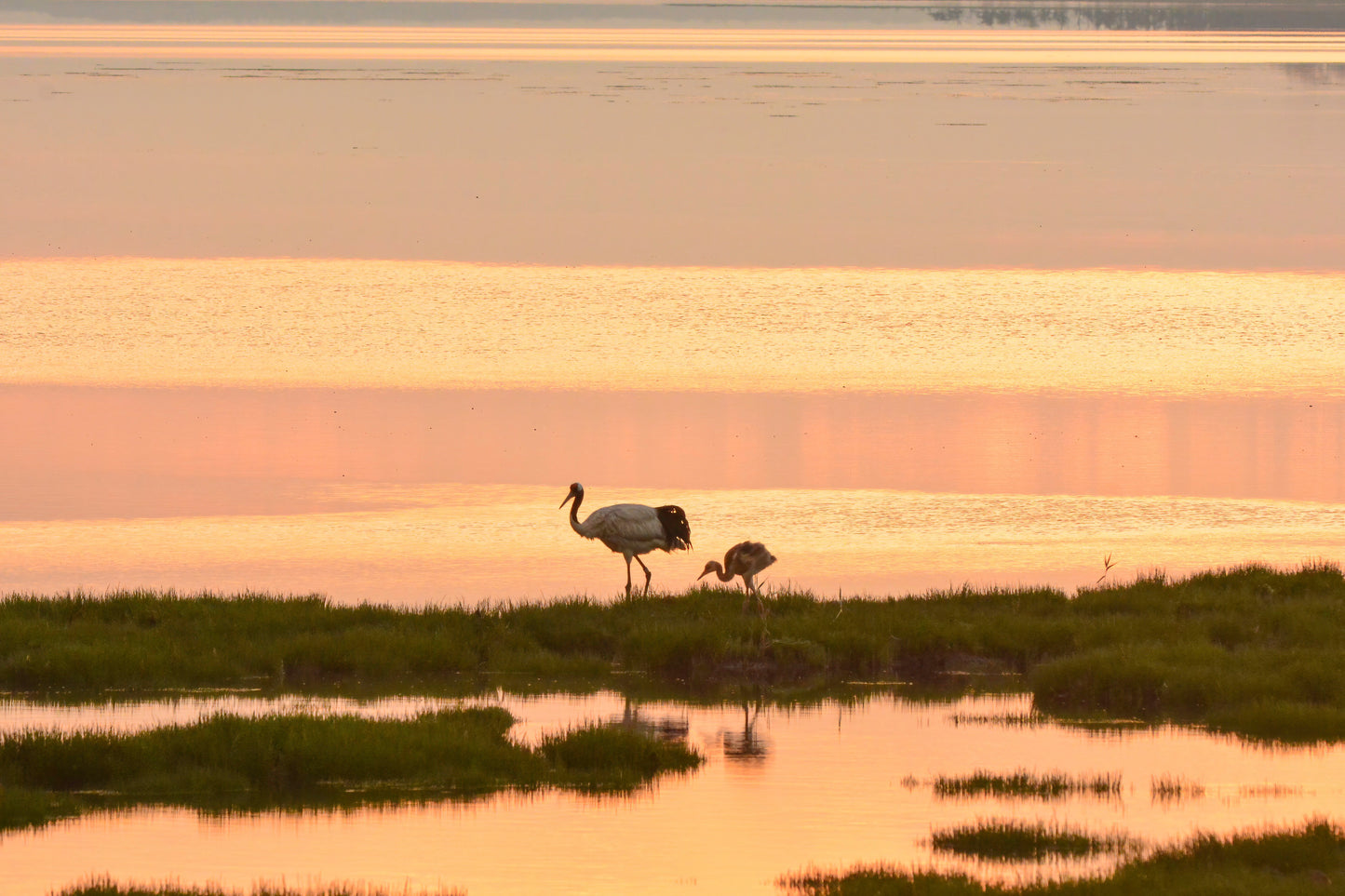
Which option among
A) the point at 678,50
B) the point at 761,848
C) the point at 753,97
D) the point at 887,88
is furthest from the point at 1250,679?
the point at 678,50

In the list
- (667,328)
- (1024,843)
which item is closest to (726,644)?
(1024,843)

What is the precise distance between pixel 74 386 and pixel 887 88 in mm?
69954

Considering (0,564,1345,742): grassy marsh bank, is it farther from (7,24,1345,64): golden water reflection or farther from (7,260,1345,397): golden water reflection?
(7,24,1345,64): golden water reflection

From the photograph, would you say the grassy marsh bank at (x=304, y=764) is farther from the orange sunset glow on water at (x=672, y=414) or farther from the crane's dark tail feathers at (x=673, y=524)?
the crane's dark tail feathers at (x=673, y=524)

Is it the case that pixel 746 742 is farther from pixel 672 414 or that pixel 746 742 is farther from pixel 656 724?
pixel 672 414

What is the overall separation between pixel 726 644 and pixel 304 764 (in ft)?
16.3

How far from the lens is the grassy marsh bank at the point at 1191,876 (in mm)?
14195

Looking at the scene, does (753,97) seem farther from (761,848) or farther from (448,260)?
(761,848)

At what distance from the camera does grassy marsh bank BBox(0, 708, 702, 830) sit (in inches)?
674

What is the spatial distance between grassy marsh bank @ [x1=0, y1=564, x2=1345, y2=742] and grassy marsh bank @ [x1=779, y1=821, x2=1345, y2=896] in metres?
4.65

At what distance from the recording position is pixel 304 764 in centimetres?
1739

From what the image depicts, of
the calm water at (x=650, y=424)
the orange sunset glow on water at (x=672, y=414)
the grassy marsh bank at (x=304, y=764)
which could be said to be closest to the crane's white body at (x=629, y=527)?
the orange sunset glow on water at (x=672, y=414)

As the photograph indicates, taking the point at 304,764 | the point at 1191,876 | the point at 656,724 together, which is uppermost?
the point at 656,724

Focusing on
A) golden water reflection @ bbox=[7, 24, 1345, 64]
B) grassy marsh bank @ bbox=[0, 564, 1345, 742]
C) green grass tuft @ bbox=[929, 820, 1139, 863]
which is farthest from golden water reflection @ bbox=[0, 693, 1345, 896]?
golden water reflection @ bbox=[7, 24, 1345, 64]
